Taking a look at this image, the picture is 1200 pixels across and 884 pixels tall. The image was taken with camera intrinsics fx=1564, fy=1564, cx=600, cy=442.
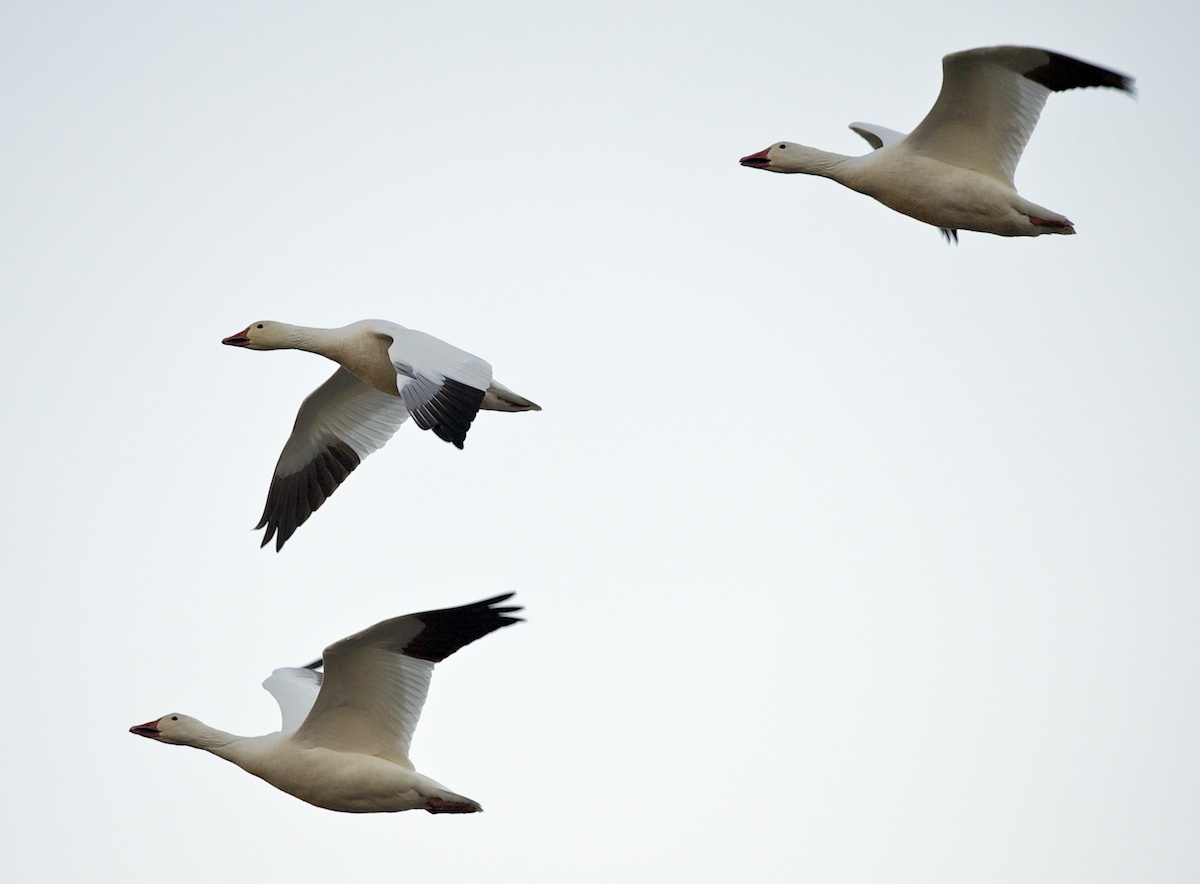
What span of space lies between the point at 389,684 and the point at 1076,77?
568cm

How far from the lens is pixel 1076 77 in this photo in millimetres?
9891

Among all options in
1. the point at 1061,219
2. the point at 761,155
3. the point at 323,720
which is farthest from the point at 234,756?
the point at 1061,219

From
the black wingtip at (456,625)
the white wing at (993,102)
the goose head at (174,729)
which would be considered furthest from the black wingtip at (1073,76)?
the goose head at (174,729)

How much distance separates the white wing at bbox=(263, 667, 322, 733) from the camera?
9.90 metres

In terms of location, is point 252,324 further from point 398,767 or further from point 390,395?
point 398,767

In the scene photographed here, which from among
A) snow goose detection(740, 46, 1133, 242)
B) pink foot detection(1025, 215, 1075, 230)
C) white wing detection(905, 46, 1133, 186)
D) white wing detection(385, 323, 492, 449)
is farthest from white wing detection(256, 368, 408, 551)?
pink foot detection(1025, 215, 1075, 230)

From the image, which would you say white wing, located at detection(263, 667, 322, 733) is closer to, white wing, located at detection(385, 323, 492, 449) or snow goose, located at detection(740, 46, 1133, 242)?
white wing, located at detection(385, 323, 492, 449)

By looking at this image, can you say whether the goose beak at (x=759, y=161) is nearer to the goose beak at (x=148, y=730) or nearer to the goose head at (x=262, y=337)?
the goose head at (x=262, y=337)

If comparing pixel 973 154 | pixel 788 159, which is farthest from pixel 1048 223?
pixel 788 159

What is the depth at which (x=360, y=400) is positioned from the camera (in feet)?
40.1

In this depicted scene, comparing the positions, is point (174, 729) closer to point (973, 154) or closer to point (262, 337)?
point (262, 337)

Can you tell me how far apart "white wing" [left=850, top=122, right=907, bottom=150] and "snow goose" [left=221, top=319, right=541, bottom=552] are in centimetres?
350

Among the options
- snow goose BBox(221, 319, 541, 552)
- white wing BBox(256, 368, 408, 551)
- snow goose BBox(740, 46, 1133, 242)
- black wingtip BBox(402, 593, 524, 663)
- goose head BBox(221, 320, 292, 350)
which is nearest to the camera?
black wingtip BBox(402, 593, 524, 663)

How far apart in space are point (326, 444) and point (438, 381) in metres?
2.95
